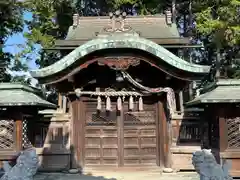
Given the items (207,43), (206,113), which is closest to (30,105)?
(206,113)

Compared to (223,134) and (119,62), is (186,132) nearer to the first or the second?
(223,134)

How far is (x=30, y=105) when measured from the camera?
1052 cm

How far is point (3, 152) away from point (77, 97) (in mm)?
3047

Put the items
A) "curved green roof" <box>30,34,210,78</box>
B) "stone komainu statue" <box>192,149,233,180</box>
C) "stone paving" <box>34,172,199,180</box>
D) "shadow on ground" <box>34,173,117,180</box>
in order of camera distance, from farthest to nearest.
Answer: "curved green roof" <box>30,34,210,78</box>
"shadow on ground" <box>34,173,117,180</box>
"stone paving" <box>34,172,199,180</box>
"stone komainu statue" <box>192,149,233,180</box>

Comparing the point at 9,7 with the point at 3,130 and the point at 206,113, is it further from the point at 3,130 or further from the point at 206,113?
the point at 206,113

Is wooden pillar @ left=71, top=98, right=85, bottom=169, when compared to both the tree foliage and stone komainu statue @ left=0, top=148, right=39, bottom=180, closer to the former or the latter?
stone komainu statue @ left=0, top=148, right=39, bottom=180

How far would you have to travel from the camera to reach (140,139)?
12.3m

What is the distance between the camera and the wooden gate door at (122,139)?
1233 centimetres

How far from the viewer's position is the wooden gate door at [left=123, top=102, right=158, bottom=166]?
12.3 meters

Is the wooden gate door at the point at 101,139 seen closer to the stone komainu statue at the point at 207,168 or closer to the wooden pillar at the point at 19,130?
the wooden pillar at the point at 19,130

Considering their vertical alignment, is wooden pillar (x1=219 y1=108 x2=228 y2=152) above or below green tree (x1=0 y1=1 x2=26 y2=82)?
below

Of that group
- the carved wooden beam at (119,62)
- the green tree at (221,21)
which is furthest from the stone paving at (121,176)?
the green tree at (221,21)

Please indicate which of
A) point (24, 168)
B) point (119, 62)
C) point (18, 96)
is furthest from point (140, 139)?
point (24, 168)

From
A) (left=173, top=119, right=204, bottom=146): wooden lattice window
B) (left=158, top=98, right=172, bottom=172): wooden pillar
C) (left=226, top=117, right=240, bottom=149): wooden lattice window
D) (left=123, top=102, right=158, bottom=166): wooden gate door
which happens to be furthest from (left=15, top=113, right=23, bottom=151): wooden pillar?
(left=226, top=117, right=240, bottom=149): wooden lattice window
